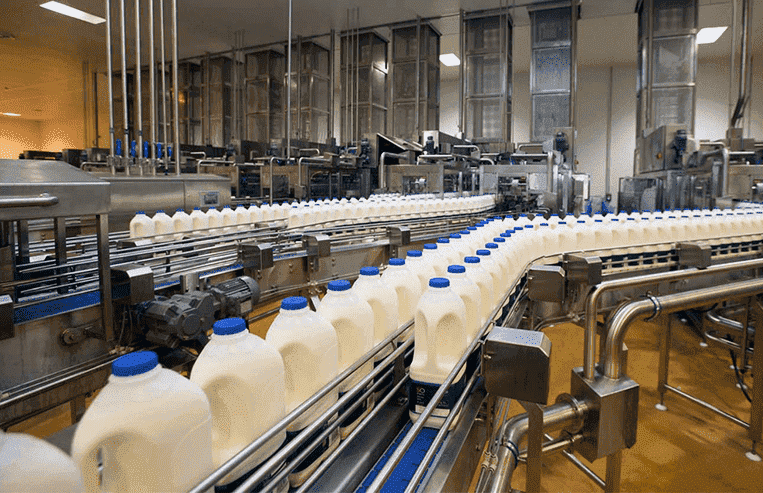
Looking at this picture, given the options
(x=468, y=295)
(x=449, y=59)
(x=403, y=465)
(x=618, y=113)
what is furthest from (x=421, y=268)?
(x=618, y=113)

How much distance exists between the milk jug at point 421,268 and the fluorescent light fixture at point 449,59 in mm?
9487

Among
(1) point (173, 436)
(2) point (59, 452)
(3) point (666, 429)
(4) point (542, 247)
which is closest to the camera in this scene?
(2) point (59, 452)

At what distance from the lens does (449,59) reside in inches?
396

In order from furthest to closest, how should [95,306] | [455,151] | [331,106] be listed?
[331,106] → [455,151] → [95,306]

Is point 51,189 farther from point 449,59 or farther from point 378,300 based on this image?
point 449,59

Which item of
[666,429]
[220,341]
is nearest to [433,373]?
[220,341]

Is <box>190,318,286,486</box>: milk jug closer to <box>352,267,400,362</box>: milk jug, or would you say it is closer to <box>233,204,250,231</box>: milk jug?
<box>352,267,400,362</box>: milk jug

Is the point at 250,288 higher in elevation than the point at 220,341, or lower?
lower

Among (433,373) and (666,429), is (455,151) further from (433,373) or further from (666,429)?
(433,373)

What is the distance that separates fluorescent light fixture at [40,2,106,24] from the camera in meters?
7.16

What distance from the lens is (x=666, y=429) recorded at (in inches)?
91.5

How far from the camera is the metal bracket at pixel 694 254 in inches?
87.1

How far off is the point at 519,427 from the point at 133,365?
0.84 m

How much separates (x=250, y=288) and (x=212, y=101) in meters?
9.60
